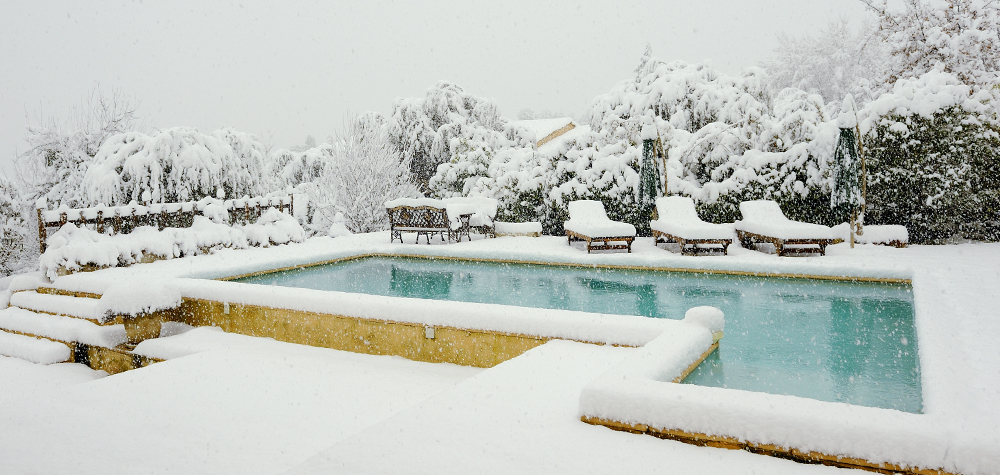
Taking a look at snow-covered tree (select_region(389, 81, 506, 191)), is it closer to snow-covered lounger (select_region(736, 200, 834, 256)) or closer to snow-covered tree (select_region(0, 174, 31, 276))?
snow-covered tree (select_region(0, 174, 31, 276))

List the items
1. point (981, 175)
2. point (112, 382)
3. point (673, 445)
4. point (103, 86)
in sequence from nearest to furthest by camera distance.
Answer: point (673, 445), point (112, 382), point (981, 175), point (103, 86)

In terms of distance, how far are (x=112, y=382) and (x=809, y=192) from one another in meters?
→ 10.6

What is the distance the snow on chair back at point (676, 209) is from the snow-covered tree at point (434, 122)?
9.21 meters

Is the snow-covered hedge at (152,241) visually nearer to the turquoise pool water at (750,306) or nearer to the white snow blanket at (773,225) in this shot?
the turquoise pool water at (750,306)

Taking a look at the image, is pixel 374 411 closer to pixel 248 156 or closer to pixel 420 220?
pixel 420 220

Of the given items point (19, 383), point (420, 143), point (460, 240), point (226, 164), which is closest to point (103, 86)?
point (226, 164)

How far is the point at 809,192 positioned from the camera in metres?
10.4

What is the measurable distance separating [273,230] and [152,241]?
221 cm

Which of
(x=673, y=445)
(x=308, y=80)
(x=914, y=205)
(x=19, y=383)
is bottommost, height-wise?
(x=19, y=383)

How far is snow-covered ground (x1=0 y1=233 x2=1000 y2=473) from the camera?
2367 millimetres

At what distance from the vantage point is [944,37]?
13992 mm

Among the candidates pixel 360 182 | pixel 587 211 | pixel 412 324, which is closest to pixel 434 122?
pixel 360 182

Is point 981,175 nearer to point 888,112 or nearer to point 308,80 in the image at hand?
point 888,112

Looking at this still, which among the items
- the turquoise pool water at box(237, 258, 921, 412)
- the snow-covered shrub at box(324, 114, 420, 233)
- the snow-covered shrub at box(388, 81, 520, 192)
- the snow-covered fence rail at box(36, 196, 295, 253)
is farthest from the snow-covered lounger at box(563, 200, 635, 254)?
the snow-covered shrub at box(388, 81, 520, 192)
